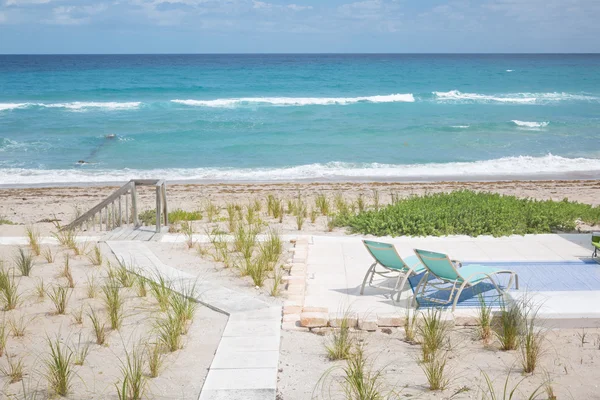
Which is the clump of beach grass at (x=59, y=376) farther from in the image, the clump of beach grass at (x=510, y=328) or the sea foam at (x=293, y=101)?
the sea foam at (x=293, y=101)

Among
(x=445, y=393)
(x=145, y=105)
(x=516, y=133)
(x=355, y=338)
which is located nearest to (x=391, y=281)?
(x=355, y=338)

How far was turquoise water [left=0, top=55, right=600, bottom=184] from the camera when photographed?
22.9 m

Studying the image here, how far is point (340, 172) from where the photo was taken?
22266mm

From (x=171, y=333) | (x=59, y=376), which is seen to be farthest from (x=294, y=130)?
(x=59, y=376)

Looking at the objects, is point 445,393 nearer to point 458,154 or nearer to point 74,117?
point 458,154

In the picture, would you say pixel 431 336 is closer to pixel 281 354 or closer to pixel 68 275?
pixel 281 354

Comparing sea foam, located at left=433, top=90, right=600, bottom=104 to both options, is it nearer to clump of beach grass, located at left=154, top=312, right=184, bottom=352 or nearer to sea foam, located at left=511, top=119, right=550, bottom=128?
sea foam, located at left=511, top=119, right=550, bottom=128

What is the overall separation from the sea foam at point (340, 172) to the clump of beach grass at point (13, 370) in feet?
50.8

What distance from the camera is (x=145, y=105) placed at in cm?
4181

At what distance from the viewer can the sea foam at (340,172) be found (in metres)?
21.4

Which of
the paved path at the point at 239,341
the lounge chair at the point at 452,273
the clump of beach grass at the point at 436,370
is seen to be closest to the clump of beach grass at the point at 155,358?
the paved path at the point at 239,341

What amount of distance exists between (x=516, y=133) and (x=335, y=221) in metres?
20.8

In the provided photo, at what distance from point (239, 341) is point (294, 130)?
25400 mm

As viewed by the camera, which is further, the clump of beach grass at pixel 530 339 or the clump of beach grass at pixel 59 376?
the clump of beach grass at pixel 530 339
